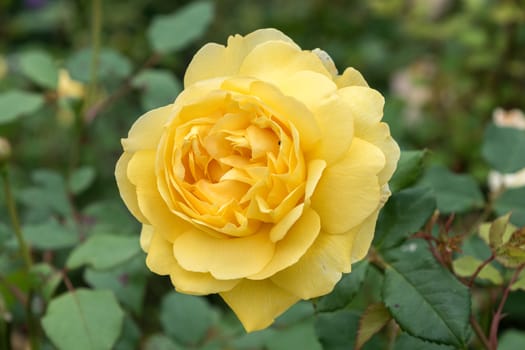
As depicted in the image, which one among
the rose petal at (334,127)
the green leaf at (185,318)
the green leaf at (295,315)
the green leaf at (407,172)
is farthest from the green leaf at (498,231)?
the green leaf at (185,318)

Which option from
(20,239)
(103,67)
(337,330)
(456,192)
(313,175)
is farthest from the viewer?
(103,67)

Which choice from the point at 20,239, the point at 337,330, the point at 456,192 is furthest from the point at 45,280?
the point at 456,192

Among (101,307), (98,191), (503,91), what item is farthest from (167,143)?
(503,91)

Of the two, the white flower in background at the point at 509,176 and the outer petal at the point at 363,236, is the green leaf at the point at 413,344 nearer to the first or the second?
the outer petal at the point at 363,236

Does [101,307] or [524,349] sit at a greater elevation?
[101,307]

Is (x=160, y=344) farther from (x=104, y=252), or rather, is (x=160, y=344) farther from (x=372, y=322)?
(x=372, y=322)

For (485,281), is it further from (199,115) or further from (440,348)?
(199,115)
